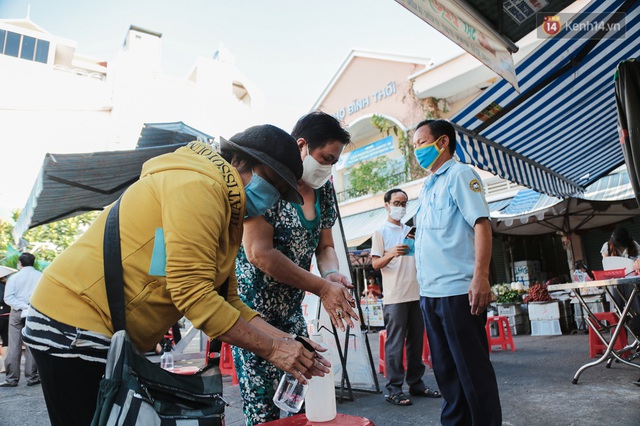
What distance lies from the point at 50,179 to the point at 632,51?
660 centimetres

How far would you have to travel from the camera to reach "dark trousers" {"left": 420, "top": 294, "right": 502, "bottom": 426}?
83.3 inches

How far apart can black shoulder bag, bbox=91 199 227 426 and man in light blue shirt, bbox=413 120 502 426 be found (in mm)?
1428

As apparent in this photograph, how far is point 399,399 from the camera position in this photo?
375 centimetres

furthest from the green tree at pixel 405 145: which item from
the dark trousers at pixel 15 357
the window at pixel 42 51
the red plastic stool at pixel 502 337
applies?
the window at pixel 42 51

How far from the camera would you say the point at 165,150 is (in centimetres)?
495

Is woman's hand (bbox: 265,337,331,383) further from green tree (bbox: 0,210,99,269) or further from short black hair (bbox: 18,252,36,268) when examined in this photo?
green tree (bbox: 0,210,99,269)

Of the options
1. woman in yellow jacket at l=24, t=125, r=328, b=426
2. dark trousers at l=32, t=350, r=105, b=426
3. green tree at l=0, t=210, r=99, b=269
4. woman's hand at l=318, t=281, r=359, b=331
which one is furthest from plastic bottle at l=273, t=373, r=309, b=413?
green tree at l=0, t=210, r=99, b=269

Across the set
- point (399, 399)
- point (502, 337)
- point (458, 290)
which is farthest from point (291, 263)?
point (502, 337)

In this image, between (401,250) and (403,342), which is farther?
(403,342)

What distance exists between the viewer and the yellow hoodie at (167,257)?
111cm

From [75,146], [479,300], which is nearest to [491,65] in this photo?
A: [479,300]

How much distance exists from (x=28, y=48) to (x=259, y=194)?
3072 centimetres

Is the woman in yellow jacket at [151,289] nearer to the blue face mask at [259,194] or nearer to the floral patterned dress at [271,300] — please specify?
the blue face mask at [259,194]

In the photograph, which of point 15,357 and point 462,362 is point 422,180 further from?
point 462,362
